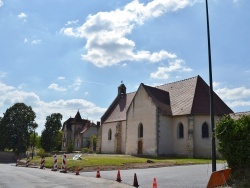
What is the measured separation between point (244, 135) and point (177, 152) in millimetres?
32403

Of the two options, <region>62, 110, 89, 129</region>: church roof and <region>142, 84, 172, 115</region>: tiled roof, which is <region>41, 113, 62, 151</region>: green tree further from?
<region>142, 84, 172, 115</region>: tiled roof

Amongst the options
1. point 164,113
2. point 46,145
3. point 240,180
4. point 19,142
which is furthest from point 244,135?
point 46,145

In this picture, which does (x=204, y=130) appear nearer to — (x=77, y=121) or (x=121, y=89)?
(x=121, y=89)

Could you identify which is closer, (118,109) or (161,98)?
(161,98)

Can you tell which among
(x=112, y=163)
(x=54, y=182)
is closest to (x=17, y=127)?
(x=112, y=163)

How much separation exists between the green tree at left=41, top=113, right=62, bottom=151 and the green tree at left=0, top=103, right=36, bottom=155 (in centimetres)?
744

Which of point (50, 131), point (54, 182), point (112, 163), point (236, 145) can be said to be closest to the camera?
point (236, 145)

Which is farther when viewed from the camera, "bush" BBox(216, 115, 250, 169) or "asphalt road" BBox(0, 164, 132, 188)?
"asphalt road" BBox(0, 164, 132, 188)

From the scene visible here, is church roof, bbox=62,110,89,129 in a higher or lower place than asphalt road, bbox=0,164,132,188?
higher

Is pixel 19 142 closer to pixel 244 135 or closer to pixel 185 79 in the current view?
pixel 185 79

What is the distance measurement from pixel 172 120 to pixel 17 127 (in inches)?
1332

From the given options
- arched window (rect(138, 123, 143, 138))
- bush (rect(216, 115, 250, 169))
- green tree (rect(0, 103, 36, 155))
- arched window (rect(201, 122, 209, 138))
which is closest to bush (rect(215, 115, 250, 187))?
bush (rect(216, 115, 250, 169))

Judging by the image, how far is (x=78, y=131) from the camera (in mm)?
90250

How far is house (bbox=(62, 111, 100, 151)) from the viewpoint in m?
86.0
